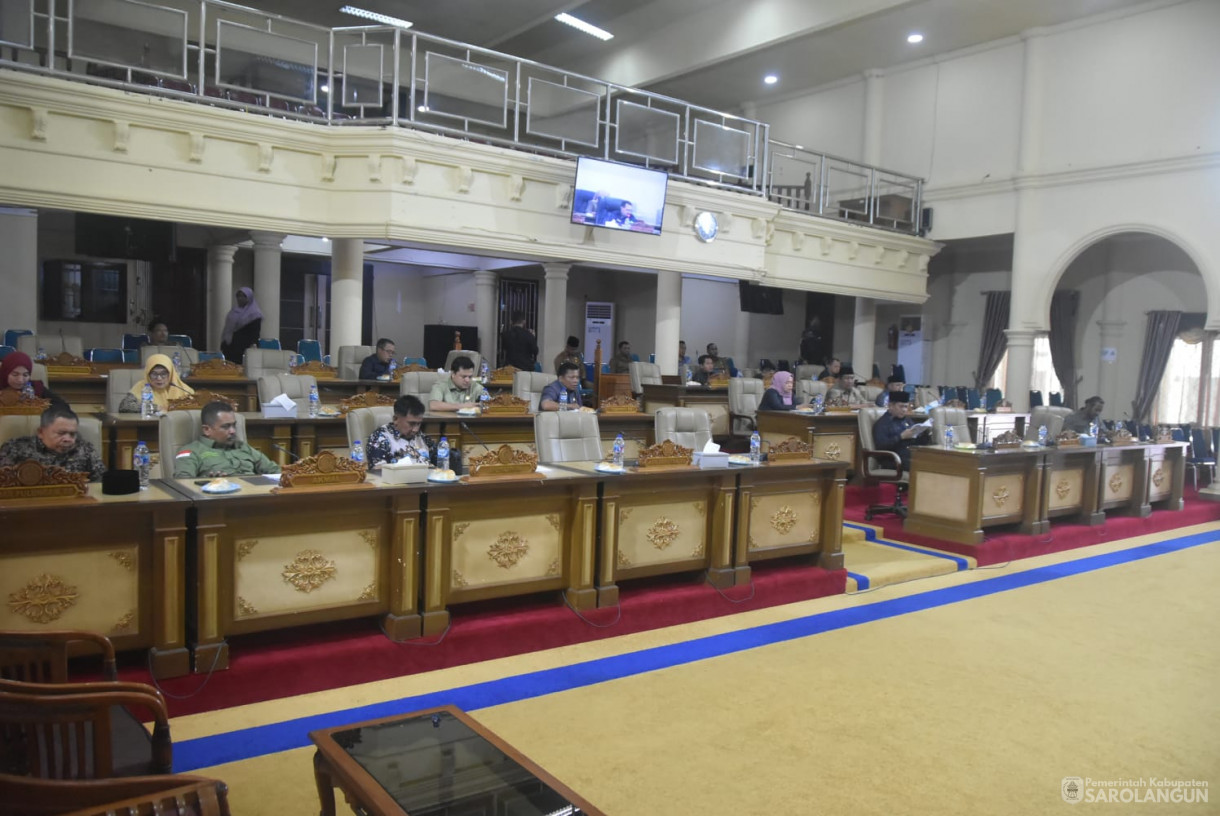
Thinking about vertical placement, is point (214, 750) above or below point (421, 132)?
below

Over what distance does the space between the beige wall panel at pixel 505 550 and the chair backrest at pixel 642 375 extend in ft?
21.2

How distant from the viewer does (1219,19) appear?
1135 cm

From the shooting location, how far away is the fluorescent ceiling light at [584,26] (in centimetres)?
1522

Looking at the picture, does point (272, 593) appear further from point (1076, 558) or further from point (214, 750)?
point (1076, 558)

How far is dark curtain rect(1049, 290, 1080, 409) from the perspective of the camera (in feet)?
46.9

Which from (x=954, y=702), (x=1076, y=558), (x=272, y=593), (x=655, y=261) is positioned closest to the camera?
(x=272, y=593)

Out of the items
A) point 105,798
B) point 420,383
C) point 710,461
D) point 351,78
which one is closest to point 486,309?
point 351,78

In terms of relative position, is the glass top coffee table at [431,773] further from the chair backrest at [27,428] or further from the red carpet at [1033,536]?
the red carpet at [1033,536]

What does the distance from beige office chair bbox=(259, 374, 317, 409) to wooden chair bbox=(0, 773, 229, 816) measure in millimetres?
4928

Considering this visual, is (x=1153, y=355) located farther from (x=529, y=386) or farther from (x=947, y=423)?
(x=529, y=386)

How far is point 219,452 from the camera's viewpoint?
424cm

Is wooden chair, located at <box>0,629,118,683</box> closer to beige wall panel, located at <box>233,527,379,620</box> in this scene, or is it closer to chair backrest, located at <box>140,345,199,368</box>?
beige wall panel, located at <box>233,527,379,620</box>

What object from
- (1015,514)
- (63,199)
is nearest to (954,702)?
(1015,514)

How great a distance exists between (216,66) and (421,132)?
1.95 metres
